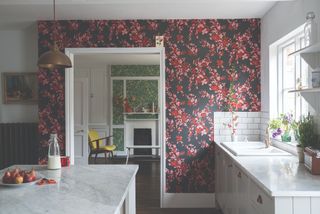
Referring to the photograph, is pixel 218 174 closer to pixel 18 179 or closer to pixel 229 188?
pixel 229 188

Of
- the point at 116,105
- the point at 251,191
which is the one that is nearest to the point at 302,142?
the point at 251,191

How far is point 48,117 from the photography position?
4465 millimetres

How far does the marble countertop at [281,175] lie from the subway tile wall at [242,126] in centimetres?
135

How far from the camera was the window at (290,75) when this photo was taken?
11.0 ft

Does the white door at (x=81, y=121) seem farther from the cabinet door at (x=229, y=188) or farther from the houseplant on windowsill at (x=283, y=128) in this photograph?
the houseplant on windowsill at (x=283, y=128)

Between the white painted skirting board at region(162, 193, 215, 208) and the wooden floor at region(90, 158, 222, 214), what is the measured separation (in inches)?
4.4

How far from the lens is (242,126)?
14.7ft

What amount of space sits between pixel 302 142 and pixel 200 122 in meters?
1.83

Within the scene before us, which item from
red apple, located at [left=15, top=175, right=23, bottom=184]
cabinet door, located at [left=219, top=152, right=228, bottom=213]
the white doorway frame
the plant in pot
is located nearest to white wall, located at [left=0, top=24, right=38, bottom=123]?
the white doorway frame

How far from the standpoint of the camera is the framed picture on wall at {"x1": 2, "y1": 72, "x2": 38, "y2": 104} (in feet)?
15.8

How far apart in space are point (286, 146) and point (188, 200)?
1643 mm

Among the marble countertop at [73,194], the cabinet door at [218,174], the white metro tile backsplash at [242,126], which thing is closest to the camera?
the marble countertop at [73,194]

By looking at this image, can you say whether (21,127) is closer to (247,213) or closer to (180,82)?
(180,82)

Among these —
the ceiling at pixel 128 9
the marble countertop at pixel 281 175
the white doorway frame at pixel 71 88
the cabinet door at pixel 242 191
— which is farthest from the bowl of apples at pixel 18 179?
the white doorway frame at pixel 71 88
